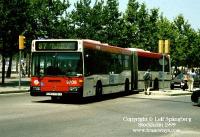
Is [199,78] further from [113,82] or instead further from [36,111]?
[36,111]

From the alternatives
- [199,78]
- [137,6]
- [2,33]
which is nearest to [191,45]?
[137,6]

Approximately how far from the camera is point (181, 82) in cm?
4225

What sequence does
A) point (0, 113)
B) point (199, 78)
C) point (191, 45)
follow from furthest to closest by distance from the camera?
point (191, 45) < point (199, 78) < point (0, 113)

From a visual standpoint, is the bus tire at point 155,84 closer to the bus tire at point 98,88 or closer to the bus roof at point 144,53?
the bus roof at point 144,53

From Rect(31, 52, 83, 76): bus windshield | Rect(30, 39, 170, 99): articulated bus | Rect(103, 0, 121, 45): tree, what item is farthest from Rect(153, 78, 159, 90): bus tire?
Rect(103, 0, 121, 45): tree

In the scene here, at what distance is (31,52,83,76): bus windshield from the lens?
21.1m

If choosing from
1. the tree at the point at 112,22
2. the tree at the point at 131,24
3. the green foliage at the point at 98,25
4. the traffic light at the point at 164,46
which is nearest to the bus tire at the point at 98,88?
the traffic light at the point at 164,46

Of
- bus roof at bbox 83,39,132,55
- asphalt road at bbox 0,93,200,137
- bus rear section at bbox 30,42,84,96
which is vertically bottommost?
asphalt road at bbox 0,93,200,137

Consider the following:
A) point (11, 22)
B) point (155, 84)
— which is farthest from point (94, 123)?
point (11, 22)

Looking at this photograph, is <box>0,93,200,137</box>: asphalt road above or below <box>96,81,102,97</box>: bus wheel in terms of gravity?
below

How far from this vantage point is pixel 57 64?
21.3 meters

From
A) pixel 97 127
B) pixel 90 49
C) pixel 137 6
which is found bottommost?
pixel 97 127

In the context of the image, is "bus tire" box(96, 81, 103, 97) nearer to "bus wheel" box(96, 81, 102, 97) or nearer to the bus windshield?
"bus wheel" box(96, 81, 102, 97)

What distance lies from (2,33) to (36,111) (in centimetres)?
2181
